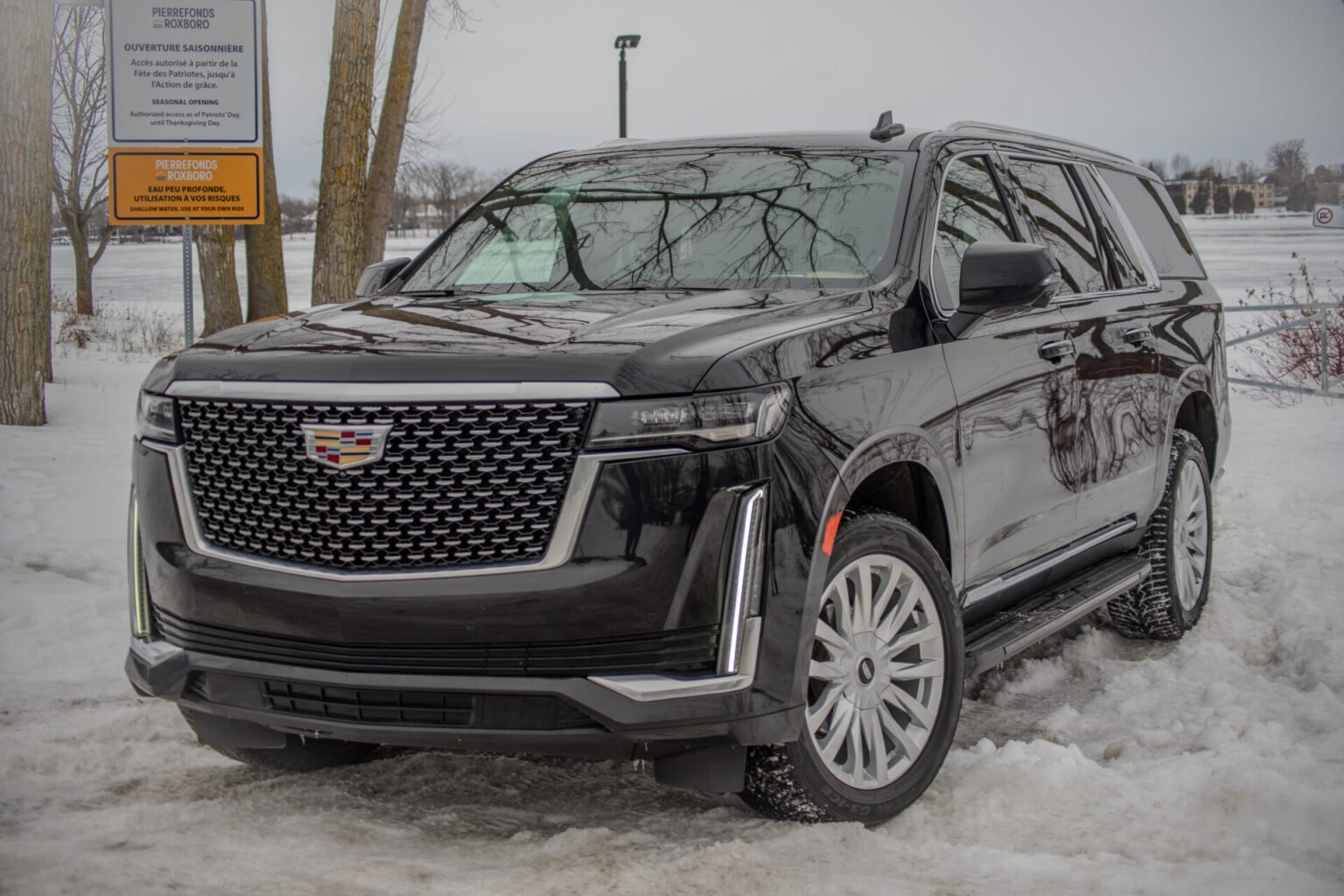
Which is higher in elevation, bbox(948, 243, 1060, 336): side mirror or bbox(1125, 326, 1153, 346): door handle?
bbox(948, 243, 1060, 336): side mirror

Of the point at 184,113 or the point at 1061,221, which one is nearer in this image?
the point at 1061,221

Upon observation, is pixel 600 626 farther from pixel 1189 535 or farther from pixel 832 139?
pixel 1189 535

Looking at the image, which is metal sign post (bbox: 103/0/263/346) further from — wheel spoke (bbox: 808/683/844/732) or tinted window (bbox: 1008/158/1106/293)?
wheel spoke (bbox: 808/683/844/732)

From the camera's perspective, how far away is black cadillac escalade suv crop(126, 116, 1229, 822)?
9.96 ft

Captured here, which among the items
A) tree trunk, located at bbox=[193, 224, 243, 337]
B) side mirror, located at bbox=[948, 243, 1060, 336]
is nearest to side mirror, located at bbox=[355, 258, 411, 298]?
side mirror, located at bbox=[948, 243, 1060, 336]

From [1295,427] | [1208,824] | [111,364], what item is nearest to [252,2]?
[1208,824]

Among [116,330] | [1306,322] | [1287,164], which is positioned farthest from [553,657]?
[116,330]

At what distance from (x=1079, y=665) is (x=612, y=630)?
3.04m

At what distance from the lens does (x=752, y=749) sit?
11.2 ft

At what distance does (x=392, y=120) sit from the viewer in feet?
47.0

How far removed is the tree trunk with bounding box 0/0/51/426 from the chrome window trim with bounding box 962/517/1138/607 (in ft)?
29.9

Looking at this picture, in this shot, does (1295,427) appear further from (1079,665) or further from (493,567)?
(493,567)

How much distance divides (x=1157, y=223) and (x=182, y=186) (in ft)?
17.1

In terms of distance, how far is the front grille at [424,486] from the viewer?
120 inches
